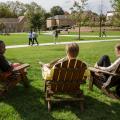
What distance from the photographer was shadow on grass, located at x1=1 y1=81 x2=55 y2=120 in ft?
22.2

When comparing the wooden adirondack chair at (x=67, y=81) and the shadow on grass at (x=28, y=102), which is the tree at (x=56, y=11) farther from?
the wooden adirondack chair at (x=67, y=81)

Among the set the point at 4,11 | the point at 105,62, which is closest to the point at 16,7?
the point at 4,11

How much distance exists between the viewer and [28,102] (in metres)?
7.60

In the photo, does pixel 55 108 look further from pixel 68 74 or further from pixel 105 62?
pixel 105 62

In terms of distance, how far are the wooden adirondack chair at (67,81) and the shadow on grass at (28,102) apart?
0.92 ft

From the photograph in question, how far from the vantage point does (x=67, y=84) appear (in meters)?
7.14

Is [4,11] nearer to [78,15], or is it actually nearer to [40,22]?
[40,22]

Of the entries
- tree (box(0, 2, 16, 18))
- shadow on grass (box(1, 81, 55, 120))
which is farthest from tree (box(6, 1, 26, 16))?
shadow on grass (box(1, 81, 55, 120))

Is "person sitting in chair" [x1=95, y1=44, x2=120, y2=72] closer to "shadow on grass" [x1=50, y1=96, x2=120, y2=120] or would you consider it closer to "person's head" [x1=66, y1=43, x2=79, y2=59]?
"shadow on grass" [x1=50, y1=96, x2=120, y2=120]

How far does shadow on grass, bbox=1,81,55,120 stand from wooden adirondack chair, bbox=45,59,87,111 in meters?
0.28

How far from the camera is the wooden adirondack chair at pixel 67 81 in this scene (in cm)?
696

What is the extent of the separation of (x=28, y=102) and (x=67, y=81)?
1.03m

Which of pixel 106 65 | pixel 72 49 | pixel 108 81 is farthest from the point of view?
pixel 106 65

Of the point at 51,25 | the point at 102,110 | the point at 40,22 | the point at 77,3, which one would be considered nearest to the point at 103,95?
the point at 102,110
